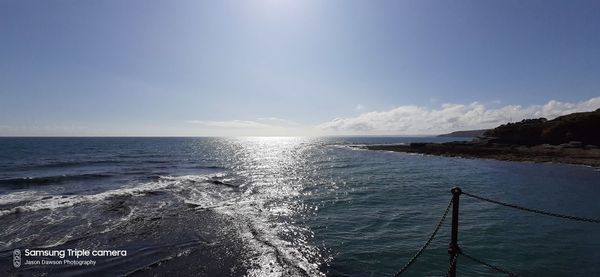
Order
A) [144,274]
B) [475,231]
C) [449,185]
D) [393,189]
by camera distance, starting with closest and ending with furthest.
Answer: [144,274] < [475,231] < [393,189] < [449,185]

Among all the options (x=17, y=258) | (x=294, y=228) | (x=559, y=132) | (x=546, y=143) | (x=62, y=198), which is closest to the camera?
(x=17, y=258)

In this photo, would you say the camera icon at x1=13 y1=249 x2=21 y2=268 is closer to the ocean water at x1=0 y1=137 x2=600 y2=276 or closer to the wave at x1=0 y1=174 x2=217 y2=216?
the ocean water at x1=0 y1=137 x2=600 y2=276

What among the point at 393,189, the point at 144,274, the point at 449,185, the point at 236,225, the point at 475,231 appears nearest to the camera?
the point at 144,274

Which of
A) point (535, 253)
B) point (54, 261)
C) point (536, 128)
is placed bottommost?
point (54, 261)

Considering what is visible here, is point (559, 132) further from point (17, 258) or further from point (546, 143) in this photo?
point (17, 258)

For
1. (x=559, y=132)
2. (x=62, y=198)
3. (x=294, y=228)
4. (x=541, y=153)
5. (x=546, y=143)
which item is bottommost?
(x=62, y=198)

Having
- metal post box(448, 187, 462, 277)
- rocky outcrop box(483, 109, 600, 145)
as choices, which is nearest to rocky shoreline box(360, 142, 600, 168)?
rocky outcrop box(483, 109, 600, 145)

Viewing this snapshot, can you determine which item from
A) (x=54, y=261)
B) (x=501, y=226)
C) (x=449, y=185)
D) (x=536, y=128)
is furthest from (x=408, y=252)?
(x=536, y=128)

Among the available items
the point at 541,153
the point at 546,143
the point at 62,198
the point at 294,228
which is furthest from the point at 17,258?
the point at 546,143

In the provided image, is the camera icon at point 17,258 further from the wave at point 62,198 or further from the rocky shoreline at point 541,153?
the rocky shoreline at point 541,153

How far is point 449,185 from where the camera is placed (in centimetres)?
2547

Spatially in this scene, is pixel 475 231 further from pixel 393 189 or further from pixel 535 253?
pixel 393 189

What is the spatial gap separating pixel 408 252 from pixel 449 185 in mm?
16866

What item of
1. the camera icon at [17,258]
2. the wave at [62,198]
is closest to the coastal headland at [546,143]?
the wave at [62,198]
